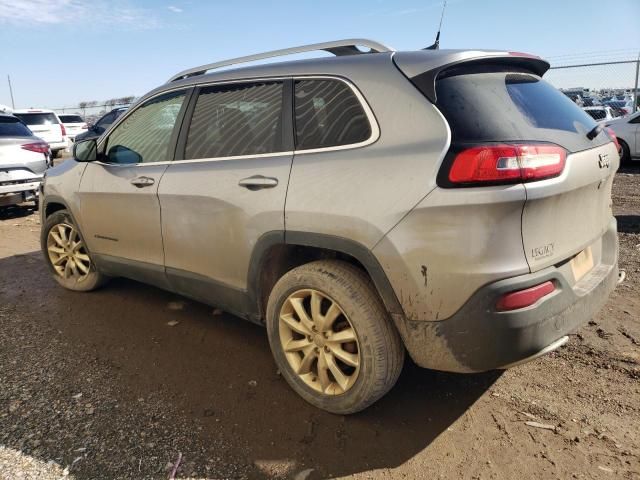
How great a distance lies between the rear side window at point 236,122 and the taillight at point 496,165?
1.06 m

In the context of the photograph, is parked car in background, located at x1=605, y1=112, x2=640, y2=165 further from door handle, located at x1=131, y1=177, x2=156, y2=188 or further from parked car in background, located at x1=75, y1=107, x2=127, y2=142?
parked car in background, located at x1=75, y1=107, x2=127, y2=142

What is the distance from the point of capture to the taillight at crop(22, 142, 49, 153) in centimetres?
790

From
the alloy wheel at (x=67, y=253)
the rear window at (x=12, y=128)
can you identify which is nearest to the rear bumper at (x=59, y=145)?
the rear window at (x=12, y=128)

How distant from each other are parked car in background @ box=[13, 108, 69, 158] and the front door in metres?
14.6

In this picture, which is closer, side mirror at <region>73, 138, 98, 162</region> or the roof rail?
the roof rail

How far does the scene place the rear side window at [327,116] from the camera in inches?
92.0

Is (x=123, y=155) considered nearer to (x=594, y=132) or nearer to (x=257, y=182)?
(x=257, y=182)

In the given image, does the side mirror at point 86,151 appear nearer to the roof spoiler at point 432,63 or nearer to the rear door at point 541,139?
the roof spoiler at point 432,63

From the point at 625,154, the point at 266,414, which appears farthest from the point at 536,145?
the point at 625,154

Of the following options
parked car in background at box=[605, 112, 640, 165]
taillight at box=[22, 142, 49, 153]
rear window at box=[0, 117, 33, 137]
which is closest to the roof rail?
taillight at box=[22, 142, 49, 153]

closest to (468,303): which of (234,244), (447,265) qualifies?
(447,265)

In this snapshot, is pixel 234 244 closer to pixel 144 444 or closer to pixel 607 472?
pixel 144 444

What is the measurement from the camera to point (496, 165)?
1.94 metres

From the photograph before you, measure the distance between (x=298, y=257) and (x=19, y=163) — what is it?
23.1ft
